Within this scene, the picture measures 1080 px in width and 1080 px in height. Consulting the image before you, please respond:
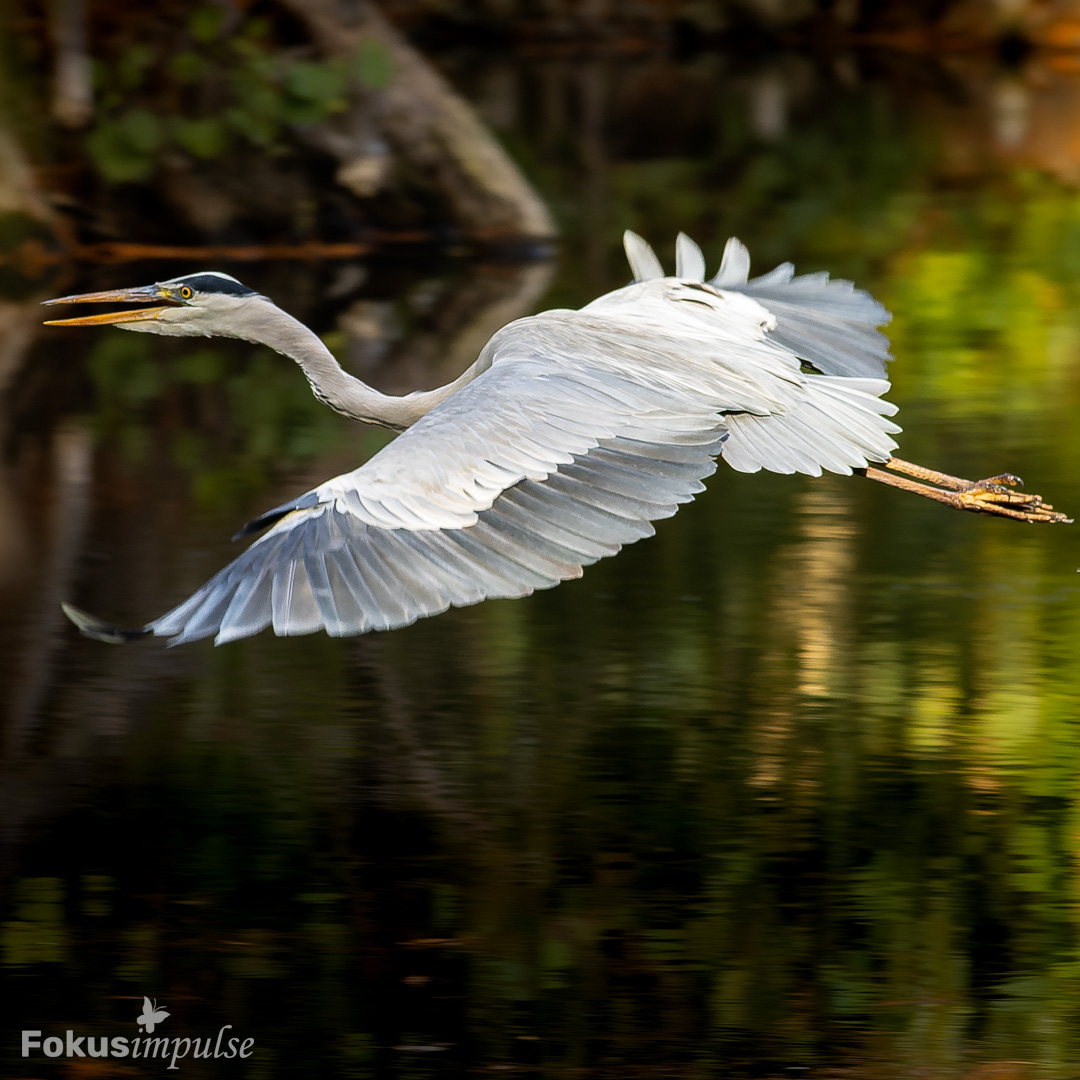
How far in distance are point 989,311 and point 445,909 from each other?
265 inches

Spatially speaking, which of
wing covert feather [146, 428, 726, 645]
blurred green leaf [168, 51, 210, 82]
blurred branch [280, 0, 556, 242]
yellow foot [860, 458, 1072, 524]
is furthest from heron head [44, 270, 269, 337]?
blurred green leaf [168, 51, 210, 82]

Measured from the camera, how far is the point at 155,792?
16.5ft

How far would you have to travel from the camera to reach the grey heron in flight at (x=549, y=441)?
13.1 ft

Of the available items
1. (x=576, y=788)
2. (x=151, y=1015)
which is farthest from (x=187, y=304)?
(x=151, y=1015)

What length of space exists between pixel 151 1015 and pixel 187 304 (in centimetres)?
235

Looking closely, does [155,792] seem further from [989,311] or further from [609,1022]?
[989,311]

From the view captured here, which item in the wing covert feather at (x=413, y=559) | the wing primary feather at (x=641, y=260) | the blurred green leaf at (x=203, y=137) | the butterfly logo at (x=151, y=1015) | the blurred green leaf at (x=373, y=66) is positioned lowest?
the butterfly logo at (x=151, y=1015)

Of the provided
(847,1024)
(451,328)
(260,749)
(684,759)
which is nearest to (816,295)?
(684,759)

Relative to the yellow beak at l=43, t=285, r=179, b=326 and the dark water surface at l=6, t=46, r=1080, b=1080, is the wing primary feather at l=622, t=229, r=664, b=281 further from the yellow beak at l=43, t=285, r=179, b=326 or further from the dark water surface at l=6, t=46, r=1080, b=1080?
the yellow beak at l=43, t=285, r=179, b=326

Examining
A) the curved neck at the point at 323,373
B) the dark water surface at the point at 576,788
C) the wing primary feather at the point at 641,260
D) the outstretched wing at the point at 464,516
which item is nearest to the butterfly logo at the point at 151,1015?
the dark water surface at the point at 576,788

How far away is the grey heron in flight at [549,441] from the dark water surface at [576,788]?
56cm

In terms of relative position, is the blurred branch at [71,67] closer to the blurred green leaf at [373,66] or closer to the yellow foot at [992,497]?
the blurred green leaf at [373,66]

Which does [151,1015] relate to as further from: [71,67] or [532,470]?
[71,67]

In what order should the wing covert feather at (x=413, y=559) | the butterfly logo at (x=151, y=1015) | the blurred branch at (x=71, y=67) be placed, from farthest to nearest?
the blurred branch at (x=71, y=67)
the butterfly logo at (x=151, y=1015)
the wing covert feather at (x=413, y=559)
